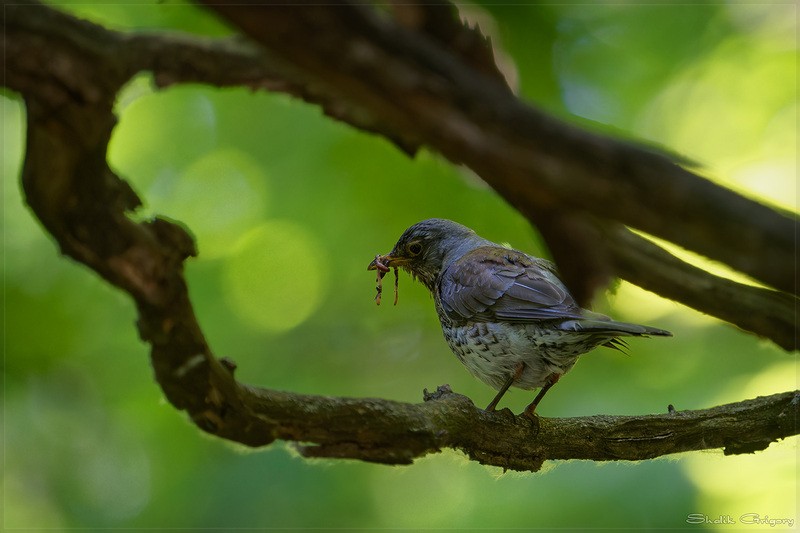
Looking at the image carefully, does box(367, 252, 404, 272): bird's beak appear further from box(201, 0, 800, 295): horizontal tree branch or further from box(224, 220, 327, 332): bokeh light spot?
box(201, 0, 800, 295): horizontal tree branch

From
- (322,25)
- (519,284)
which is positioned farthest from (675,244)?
(519,284)

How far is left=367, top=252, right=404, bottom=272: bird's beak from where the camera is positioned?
134 inches

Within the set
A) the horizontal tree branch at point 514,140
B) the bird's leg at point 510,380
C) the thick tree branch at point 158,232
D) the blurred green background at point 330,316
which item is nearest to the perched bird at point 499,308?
the bird's leg at point 510,380

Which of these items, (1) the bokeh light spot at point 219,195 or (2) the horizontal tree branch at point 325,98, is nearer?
(2) the horizontal tree branch at point 325,98

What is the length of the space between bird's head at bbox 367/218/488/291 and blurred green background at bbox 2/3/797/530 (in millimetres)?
158

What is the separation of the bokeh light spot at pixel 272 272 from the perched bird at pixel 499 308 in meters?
0.70

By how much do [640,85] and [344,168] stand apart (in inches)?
61.7

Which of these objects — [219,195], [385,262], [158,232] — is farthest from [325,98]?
[219,195]

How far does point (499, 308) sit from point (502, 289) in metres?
0.09

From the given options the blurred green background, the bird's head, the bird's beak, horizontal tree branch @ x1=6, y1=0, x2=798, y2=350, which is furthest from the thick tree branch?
the blurred green background

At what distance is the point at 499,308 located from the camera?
3.20 metres

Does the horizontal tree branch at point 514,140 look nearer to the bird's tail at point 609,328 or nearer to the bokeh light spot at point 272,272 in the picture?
the bird's tail at point 609,328

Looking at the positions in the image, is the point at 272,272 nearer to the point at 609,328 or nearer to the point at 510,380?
the point at 510,380

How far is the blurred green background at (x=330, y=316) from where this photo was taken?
3506 millimetres
